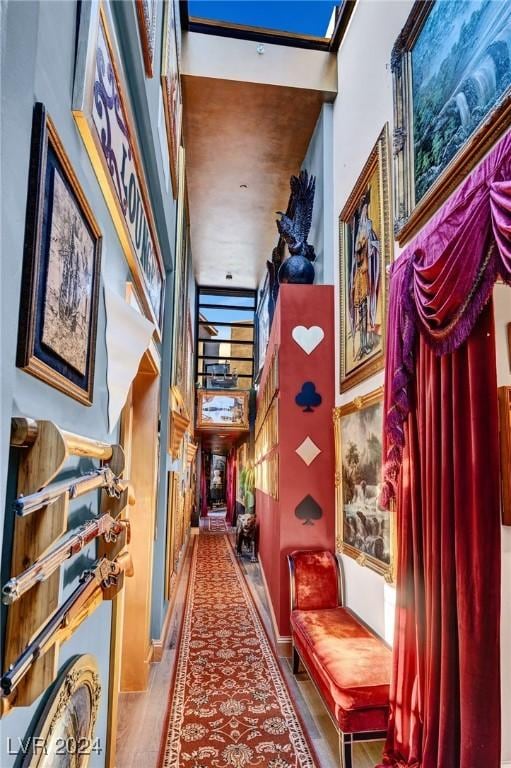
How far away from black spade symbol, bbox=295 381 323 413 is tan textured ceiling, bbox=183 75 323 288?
3.38m

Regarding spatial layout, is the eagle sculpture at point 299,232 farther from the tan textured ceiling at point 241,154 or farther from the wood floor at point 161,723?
the wood floor at point 161,723

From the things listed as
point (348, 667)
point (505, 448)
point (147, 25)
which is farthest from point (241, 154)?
point (348, 667)

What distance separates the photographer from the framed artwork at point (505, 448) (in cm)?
183

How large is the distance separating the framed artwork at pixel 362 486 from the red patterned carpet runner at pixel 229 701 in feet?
3.63

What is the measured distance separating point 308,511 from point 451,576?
2.27 m

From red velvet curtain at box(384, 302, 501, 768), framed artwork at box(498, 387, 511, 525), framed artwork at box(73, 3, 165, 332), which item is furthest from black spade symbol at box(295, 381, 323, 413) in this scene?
framed artwork at box(498, 387, 511, 525)

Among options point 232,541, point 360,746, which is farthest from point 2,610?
point 232,541

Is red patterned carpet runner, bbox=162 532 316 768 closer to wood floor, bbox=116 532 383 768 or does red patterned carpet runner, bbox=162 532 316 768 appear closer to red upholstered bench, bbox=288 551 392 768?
wood floor, bbox=116 532 383 768

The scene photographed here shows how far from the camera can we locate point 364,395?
325cm

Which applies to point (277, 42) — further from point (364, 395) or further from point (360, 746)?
Answer: point (360, 746)

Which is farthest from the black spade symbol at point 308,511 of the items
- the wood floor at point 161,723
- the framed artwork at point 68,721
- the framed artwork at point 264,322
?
the framed artwork at point 264,322

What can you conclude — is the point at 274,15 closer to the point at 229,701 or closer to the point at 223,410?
the point at 229,701

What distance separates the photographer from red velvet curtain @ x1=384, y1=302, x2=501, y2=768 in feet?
5.30

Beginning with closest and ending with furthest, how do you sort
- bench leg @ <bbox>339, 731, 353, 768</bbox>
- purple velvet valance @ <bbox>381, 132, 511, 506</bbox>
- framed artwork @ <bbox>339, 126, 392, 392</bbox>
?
purple velvet valance @ <bbox>381, 132, 511, 506</bbox> → bench leg @ <bbox>339, 731, 353, 768</bbox> → framed artwork @ <bbox>339, 126, 392, 392</bbox>
